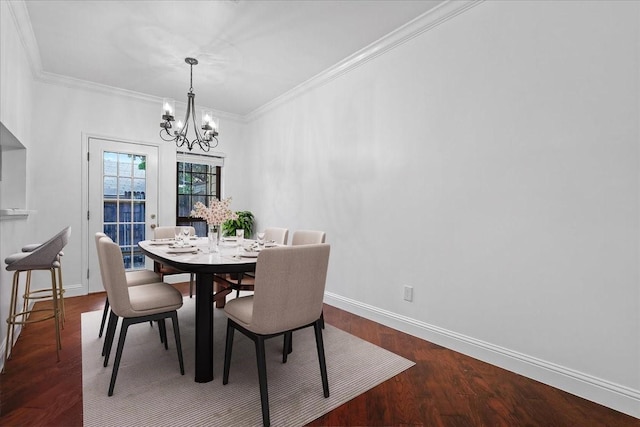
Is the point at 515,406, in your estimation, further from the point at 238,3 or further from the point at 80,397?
the point at 238,3

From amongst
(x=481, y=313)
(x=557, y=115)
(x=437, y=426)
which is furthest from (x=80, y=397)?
(x=557, y=115)

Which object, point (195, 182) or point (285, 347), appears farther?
point (195, 182)

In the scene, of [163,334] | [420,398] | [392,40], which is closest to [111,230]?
[163,334]

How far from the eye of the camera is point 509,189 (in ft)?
7.35

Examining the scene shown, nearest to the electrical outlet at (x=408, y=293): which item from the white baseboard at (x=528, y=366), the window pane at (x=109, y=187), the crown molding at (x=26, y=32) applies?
the white baseboard at (x=528, y=366)

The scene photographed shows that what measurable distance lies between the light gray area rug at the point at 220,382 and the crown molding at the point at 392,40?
2.71m

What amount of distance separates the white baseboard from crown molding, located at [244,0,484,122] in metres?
2.54

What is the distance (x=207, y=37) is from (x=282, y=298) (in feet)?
8.49

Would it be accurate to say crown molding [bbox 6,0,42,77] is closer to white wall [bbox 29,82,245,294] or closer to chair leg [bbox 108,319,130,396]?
white wall [bbox 29,82,245,294]

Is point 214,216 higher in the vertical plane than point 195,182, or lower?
lower

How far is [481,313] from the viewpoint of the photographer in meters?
2.38

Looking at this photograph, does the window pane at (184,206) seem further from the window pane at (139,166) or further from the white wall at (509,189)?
the white wall at (509,189)

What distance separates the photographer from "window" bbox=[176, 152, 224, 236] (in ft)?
16.8

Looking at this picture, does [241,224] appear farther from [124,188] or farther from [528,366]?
[528,366]
